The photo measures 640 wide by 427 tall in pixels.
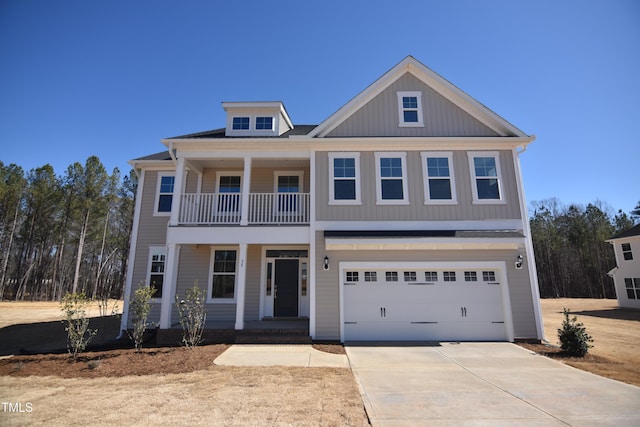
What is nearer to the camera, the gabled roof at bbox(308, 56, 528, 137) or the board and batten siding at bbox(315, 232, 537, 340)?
the board and batten siding at bbox(315, 232, 537, 340)

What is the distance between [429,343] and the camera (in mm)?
9102

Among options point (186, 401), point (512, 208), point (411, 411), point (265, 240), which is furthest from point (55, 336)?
point (512, 208)

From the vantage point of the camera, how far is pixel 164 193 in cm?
1209

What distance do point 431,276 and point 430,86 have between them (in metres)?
7.08

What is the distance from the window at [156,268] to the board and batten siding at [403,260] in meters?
6.29

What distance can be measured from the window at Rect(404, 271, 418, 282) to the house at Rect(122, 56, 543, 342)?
32 millimetres

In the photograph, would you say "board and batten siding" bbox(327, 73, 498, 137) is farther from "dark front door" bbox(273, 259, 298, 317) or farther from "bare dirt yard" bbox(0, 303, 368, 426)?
"bare dirt yard" bbox(0, 303, 368, 426)

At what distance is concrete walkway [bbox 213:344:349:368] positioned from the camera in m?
6.98

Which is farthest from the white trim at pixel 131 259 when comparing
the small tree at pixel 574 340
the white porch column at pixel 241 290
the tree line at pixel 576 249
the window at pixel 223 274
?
the tree line at pixel 576 249

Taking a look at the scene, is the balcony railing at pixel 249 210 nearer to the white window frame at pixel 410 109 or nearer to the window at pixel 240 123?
the window at pixel 240 123

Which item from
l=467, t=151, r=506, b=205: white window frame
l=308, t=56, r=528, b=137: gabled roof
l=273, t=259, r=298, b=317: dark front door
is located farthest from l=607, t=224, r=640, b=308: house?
l=273, t=259, r=298, b=317: dark front door

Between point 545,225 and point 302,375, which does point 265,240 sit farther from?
point 545,225

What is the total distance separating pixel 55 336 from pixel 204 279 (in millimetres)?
5501

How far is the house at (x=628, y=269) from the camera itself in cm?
1867
